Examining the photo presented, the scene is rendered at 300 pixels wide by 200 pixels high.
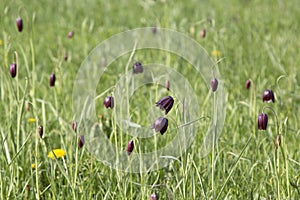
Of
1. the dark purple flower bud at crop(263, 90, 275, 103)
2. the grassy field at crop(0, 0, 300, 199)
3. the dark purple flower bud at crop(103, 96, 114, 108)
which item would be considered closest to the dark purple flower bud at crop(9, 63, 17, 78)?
the grassy field at crop(0, 0, 300, 199)

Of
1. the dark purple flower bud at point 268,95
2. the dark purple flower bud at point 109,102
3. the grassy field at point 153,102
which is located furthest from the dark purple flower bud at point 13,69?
the dark purple flower bud at point 268,95

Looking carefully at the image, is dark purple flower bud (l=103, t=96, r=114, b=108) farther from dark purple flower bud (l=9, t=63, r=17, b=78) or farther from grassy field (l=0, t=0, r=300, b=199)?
dark purple flower bud (l=9, t=63, r=17, b=78)

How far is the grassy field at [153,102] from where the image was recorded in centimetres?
207

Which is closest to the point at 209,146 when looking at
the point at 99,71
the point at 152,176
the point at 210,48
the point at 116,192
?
the point at 152,176

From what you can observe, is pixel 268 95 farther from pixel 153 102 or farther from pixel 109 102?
pixel 153 102

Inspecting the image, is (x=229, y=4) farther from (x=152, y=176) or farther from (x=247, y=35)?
(x=152, y=176)

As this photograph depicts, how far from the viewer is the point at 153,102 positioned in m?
2.87

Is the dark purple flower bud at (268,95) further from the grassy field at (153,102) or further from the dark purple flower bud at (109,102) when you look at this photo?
the dark purple flower bud at (109,102)

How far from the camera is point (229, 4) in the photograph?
5.36 metres

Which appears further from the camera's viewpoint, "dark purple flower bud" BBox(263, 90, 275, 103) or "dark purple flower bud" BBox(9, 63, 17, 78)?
"dark purple flower bud" BBox(9, 63, 17, 78)

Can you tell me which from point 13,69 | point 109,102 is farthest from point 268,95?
point 13,69

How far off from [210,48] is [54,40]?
114 centimetres

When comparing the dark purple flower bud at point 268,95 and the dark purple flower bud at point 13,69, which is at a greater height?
the dark purple flower bud at point 13,69

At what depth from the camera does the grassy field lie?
207cm
